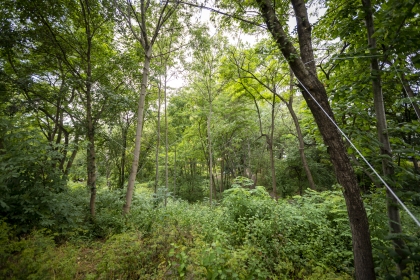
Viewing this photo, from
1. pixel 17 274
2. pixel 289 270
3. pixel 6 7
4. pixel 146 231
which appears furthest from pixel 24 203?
pixel 289 270

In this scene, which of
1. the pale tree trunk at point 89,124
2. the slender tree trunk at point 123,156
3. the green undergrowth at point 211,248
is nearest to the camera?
the green undergrowth at point 211,248

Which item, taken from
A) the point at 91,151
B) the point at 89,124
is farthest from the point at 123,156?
the point at 89,124

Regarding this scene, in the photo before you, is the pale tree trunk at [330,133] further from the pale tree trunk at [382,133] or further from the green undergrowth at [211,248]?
the pale tree trunk at [382,133]

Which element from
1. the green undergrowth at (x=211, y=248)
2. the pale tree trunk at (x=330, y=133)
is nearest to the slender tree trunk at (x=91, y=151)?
the green undergrowth at (x=211, y=248)

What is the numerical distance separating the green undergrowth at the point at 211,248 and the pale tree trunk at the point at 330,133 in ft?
0.55

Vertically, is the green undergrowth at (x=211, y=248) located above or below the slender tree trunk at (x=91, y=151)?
below

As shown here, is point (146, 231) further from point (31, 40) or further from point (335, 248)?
point (31, 40)

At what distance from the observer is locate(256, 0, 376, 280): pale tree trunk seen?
210cm

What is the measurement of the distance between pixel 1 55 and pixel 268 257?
8.78 m

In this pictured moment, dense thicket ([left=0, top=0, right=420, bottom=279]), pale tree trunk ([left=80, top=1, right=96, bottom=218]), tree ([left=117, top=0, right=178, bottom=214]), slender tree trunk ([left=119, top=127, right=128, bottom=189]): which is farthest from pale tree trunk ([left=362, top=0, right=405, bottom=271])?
slender tree trunk ([left=119, top=127, right=128, bottom=189])

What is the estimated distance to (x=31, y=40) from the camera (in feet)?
15.5

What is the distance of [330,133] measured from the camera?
90.0 inches

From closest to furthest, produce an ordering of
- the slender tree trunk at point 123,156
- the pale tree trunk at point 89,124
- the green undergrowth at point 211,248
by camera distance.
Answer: the green undergrowth at point 211,248 < the pale tree trunk at point 89,124 < the slender tree trunk at point 123,156

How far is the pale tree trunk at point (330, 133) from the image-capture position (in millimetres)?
2096
